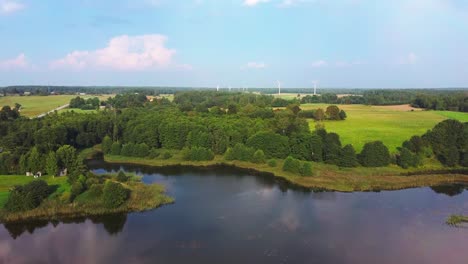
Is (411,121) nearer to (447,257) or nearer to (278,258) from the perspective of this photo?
(447,257)

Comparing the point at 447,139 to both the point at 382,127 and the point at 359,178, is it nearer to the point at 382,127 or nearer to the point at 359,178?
the point at 359,178

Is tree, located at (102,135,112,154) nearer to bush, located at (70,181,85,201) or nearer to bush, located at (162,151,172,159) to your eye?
bush, located at (162,151,172,159)

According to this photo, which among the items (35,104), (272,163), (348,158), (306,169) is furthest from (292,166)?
(35,104)

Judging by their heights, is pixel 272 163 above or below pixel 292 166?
below

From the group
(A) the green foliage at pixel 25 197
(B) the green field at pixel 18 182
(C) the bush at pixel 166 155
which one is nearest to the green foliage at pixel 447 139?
(C) the bush at pixel 166 155

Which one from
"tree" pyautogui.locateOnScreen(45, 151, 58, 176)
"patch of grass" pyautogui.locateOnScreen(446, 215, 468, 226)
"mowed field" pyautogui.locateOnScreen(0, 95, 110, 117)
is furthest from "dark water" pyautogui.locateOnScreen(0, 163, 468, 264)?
"mowed field" pyautogui.locateOnScreen(0, 95, 110, 117)

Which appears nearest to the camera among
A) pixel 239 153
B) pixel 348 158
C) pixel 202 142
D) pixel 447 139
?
pixel 348 158
